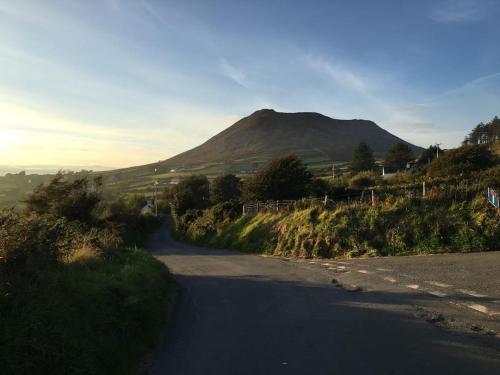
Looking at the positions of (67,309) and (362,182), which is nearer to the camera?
(67,309)

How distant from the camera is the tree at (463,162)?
39938mm

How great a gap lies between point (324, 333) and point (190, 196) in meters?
56.8

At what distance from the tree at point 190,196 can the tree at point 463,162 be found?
32711 millimetres

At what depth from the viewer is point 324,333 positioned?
6.89m

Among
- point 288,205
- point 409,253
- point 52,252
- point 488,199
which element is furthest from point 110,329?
point 288,205

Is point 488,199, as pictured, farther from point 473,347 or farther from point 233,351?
point 233,351

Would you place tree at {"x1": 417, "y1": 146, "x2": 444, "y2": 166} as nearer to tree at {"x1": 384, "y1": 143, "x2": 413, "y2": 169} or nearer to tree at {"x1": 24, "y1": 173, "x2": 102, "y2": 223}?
tree at {"x1": 384, "y1": 143, "x2": 413, "y2": 169}

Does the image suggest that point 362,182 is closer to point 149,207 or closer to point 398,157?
point 398,157

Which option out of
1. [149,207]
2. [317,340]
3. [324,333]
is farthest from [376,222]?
[149,207]

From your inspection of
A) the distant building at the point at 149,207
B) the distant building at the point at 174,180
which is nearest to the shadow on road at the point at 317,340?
the distant building at the point at 149,207

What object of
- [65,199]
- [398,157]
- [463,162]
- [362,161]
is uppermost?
[398,157]

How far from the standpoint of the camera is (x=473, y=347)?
5832mm

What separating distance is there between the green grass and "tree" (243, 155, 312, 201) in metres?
33.8

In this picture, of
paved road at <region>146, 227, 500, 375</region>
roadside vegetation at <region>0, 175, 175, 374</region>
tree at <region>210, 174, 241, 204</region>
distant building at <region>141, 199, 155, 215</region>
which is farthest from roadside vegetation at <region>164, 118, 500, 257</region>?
distant building at <region>141, 199, 155, 215</region>
